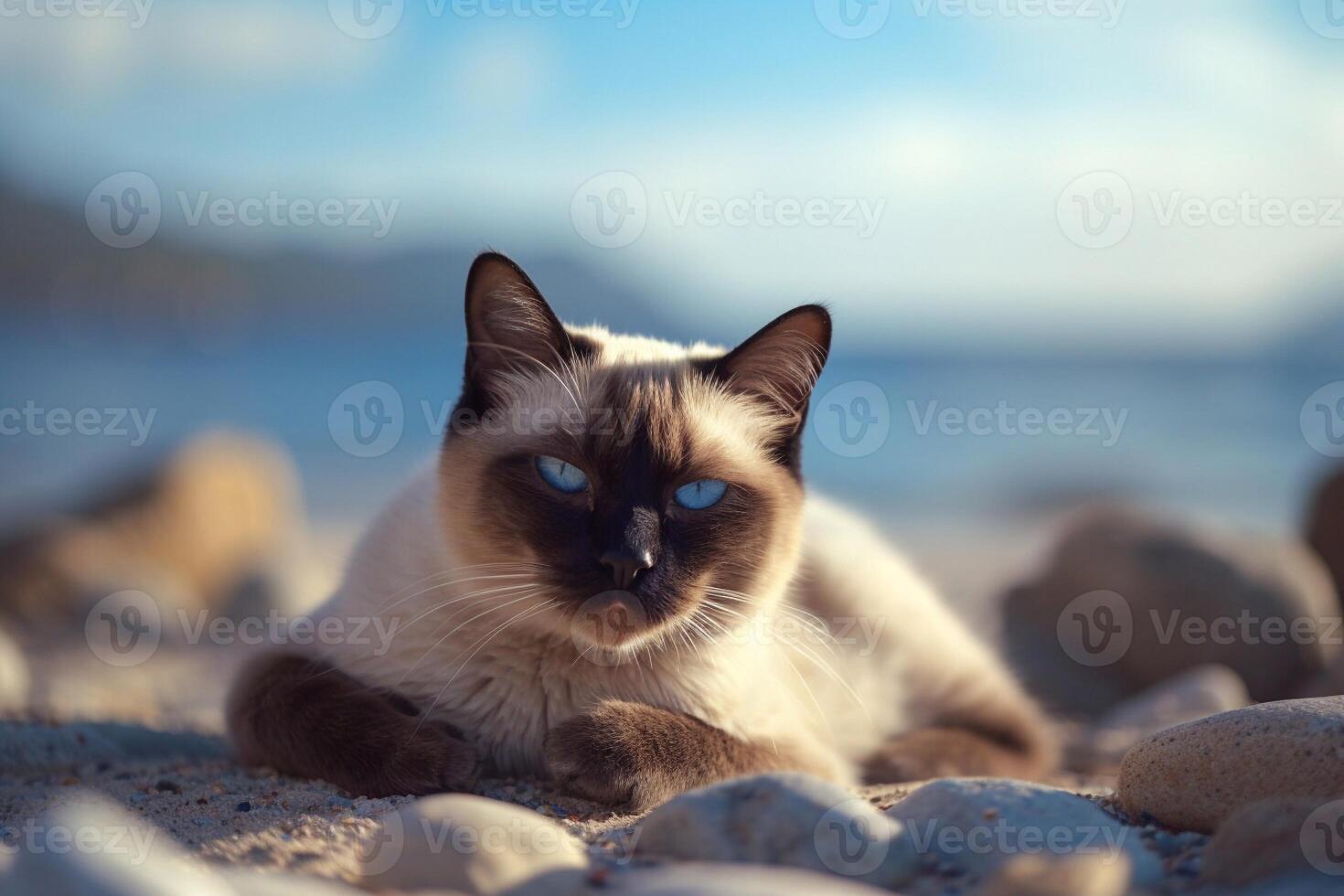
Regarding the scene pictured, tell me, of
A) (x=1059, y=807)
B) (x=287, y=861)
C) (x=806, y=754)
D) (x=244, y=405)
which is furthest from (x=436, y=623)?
(x=244, y=405)

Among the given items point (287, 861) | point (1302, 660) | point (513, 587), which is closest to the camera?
point (287, 861)

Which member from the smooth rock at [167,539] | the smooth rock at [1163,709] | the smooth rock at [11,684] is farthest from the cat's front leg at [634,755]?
the smooth rock at [167,539]

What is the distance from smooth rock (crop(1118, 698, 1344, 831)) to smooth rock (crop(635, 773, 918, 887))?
835mm

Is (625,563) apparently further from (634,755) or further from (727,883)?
(727,883)

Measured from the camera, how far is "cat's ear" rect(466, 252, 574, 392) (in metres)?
3.12

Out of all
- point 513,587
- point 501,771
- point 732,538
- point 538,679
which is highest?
point 732,538

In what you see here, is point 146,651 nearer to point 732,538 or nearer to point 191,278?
point 732,538

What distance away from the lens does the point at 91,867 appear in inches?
62.6

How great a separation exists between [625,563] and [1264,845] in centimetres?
152

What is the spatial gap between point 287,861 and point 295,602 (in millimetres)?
5949

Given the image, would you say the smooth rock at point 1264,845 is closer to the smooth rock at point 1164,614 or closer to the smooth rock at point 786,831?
the smooth rock at point 786,831

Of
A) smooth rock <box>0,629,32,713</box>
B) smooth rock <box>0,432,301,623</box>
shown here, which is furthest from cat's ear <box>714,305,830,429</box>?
smooth rock <box>0,432,301,623</box>

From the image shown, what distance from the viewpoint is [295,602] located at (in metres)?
7.96

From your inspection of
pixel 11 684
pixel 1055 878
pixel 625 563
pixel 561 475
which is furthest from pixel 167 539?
pixel 1055 878
